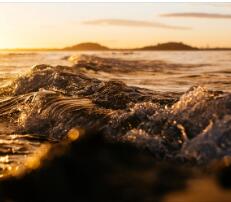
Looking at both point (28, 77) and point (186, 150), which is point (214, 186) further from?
point (28, 77)

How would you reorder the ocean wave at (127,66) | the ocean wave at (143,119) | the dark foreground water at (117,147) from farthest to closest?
the ocean wave at (127,66) → the ocean wave at (143,119) → the dark foreground water at (117,147)

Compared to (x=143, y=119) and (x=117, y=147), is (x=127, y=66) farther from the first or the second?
(x=117, y=147)

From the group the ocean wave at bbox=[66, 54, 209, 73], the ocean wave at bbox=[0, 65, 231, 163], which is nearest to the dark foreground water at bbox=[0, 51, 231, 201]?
the ocean wave at bbox=[0, 65, 231, 163]

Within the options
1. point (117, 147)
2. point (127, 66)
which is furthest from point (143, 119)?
point (127, 66)

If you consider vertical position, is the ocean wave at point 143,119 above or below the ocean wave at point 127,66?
above

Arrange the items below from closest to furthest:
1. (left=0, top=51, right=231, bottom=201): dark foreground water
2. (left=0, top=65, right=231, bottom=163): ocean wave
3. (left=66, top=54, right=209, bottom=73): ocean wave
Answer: (left=0, top=51, right=231, bottom=201): dark foreground water, (left=0, top=65, right=231, bottom=163): ocean wave, (left=66, top=54, right=209, bottom=73): ocean wave

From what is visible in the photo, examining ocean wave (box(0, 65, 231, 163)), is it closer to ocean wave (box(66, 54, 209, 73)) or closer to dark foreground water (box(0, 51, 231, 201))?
dark foreground water (box(0, 51, 231, 201))

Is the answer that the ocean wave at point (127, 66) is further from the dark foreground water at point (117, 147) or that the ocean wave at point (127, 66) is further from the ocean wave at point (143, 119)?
the dark foreground water at point (117, 147)

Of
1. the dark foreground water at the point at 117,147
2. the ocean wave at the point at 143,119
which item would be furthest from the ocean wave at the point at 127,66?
the dark foreground water at the point at 117,147

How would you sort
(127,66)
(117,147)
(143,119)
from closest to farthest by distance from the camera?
(117,147) → (143,119) → (127,66)

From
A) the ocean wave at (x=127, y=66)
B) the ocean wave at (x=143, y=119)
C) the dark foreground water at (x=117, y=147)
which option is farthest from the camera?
the ocean wave at (x=127, y=66)

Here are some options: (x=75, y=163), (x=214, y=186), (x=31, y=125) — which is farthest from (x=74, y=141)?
(x=31, y=125)
